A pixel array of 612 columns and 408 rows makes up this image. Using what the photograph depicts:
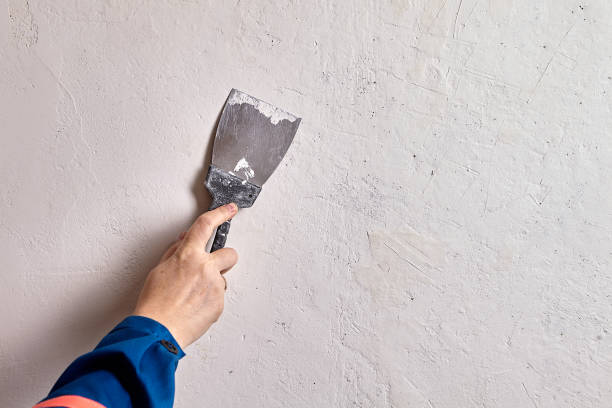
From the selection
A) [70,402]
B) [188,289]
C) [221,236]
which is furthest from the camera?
[221,236]

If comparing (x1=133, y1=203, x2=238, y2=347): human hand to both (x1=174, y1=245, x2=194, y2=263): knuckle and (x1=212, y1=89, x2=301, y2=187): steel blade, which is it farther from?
(x1=212, y1=89, x2=301, y2=187): steel blade

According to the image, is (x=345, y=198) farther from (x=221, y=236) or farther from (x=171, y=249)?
(x=171, y=249)

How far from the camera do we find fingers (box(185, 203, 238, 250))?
97cm

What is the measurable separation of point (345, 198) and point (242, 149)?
0.94 feet

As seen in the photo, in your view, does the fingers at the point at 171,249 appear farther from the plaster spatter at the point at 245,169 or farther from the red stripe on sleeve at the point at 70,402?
the red stripe on sleeve at the point at 70,402

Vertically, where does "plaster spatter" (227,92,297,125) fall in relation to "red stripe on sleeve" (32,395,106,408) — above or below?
above

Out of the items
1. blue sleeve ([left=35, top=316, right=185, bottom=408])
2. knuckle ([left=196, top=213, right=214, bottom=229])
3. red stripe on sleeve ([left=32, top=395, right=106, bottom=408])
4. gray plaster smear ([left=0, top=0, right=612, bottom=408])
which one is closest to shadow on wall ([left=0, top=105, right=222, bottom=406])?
gray plaster smear ([left=0, top=0, right=612, bottom=408])

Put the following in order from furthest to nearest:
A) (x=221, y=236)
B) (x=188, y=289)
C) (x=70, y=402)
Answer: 1. (x=221, y=236)
2. (x=188, y=289)
3. (x=70, y=402)

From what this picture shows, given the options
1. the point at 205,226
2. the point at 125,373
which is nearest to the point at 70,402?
the point at 125,373

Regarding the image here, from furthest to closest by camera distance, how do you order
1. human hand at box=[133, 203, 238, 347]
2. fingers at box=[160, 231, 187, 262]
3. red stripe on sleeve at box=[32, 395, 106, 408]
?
fingers at box=[160, 231, 187, 262] < human hand at box=[133, 203, 238, 347] < red stripe on sleeve at box=[32, 395, 106, 408]

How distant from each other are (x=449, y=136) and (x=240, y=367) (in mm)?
796

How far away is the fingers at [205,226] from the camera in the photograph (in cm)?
97

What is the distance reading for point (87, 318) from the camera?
1.10 m

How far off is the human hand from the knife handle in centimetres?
4
